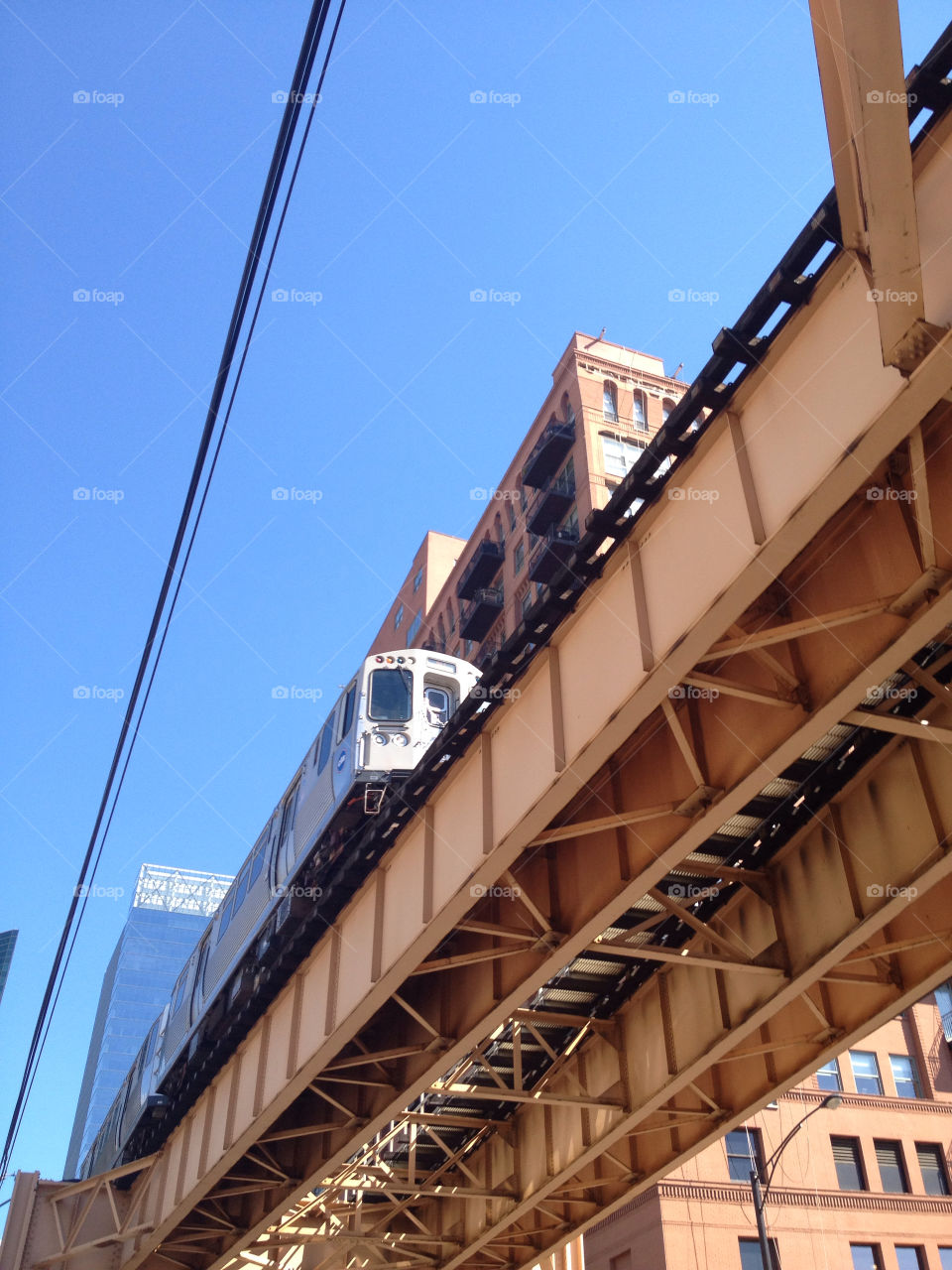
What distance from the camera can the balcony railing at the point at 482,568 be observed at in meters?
52.3

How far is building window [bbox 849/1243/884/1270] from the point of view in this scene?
1337 inches

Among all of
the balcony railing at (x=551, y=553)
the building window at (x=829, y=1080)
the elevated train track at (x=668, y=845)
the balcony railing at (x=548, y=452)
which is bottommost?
the elevated train track at (x=668, y=845)

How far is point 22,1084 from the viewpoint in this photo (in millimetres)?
20719

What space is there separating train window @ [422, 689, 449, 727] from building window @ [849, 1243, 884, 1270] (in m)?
25.5

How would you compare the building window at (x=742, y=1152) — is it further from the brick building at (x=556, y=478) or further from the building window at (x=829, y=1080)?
the brick building at (x=556, y=478)

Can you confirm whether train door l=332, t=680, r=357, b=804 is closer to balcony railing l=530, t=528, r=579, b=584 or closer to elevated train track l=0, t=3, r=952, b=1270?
elevated train track l=0, t=3, r=952, b=1270

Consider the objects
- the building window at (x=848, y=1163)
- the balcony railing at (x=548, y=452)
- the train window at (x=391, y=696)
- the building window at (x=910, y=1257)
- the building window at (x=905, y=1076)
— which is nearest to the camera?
the train window at (x=391, y=696)

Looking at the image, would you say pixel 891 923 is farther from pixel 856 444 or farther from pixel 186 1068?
pixel 186 1068

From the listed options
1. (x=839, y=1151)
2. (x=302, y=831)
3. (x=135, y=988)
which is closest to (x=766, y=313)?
(x=302, y=831)

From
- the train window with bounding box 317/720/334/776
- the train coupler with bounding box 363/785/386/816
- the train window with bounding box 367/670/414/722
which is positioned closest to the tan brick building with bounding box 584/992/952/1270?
the train window with bounding box 317/720/334/776

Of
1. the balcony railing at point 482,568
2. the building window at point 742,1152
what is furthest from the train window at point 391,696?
the balcony railing at point 482,568

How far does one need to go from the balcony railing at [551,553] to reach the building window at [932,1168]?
22.9 m

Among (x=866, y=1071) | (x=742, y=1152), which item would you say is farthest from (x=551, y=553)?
(x=742, y=1152)

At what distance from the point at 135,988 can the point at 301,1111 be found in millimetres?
167419
